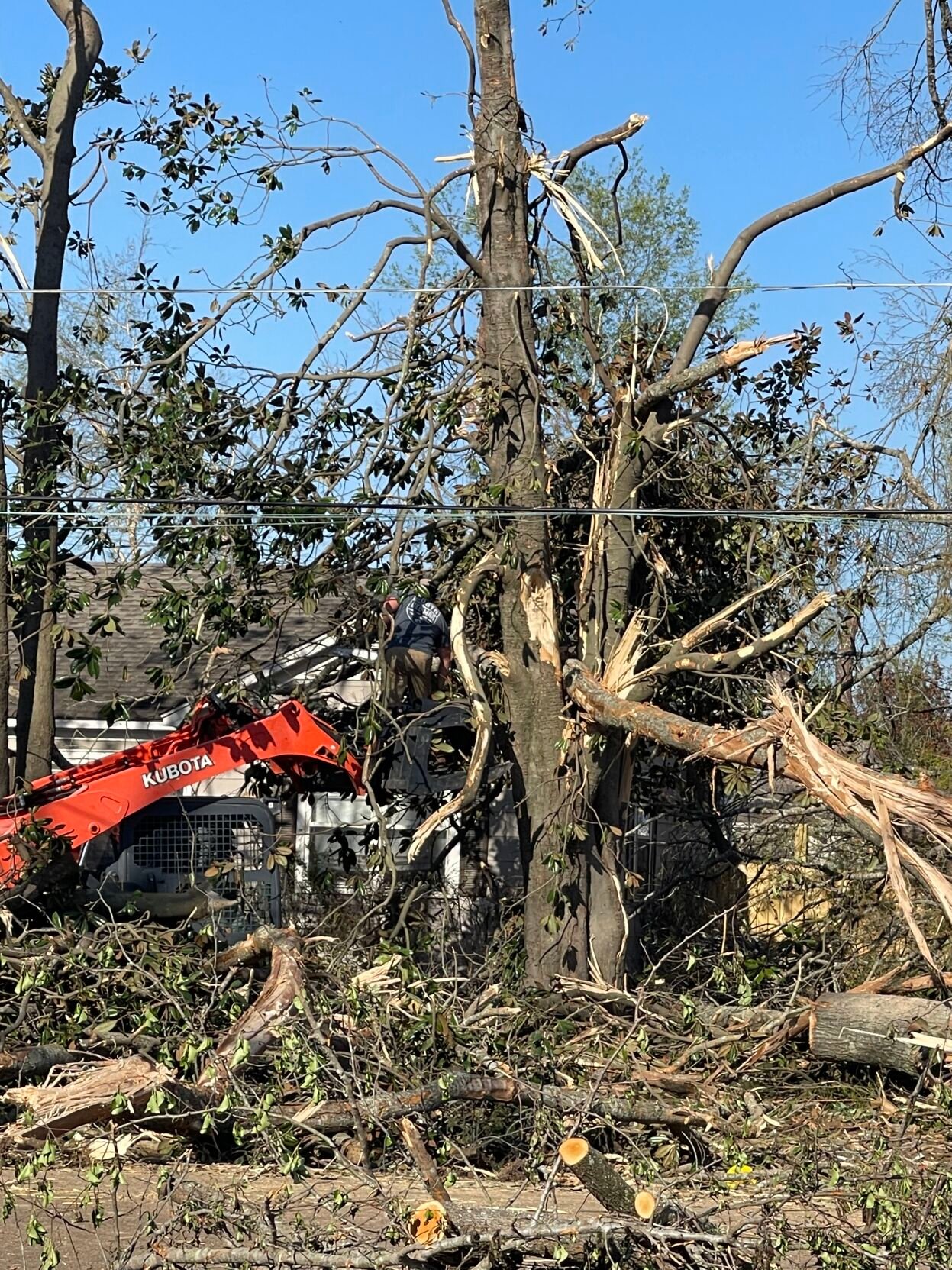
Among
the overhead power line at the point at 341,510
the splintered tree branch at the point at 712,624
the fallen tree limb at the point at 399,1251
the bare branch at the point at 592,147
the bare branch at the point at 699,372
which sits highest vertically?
the bare branch at the point at 592,147

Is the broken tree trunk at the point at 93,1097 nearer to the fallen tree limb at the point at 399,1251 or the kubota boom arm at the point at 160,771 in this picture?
the fallen tree limb at the point at 399,1251

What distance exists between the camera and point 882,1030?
26.3 ft

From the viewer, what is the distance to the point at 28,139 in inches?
418

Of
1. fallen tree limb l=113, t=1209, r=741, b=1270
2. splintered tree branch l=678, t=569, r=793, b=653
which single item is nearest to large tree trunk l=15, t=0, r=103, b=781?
splintered tree branch l=678, t=569, r=793, b=653

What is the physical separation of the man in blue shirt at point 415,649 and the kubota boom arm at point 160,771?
632 millimetres

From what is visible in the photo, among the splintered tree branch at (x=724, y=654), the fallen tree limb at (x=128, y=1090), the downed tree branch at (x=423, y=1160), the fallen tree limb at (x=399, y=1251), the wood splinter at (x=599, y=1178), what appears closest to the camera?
the fallen tree limb at (x=399, y=1251)

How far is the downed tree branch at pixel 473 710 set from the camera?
8703 millimetres

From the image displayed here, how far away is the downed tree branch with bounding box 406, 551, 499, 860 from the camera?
343 inches

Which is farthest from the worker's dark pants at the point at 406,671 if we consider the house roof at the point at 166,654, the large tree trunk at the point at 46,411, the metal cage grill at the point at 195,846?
the metal cage grill at the point at 195,846

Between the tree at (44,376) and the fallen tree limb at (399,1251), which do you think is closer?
the fallen tree limb at (399,1251)

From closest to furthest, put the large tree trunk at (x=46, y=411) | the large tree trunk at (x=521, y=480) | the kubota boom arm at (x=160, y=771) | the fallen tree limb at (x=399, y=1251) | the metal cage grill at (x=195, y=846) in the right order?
the fallen tree limb at (x=399, y=1251) → the kubota boom arm at (x=160, y=771) → the large tree trunk at (x=46, y=411) → the large tree trunk at (x=521, y=480) → the metal cage grill at (x=195, y=846)

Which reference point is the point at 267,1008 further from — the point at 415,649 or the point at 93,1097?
the point at 415,649

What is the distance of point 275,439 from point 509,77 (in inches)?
117

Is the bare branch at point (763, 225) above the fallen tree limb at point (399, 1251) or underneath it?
above
